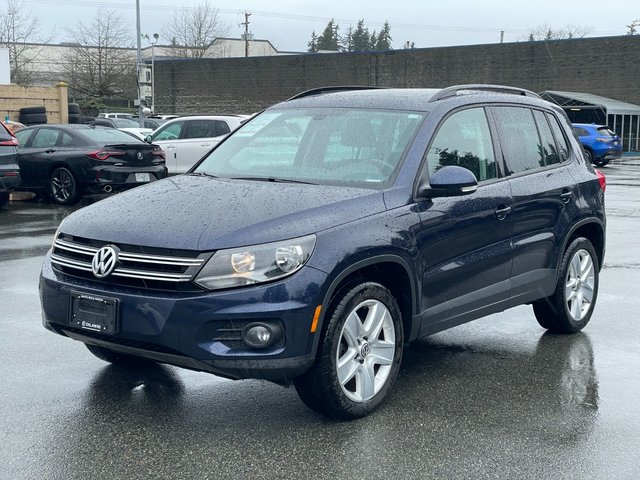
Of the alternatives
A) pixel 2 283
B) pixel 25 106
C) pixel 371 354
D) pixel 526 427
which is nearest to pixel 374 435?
pixel 371 354

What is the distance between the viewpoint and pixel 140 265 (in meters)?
4.29

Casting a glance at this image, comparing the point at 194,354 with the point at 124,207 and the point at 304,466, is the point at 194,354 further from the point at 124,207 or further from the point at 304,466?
the point at 124,207

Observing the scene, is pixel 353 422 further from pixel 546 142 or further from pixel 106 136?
pixel 106 136

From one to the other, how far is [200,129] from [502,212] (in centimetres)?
1534

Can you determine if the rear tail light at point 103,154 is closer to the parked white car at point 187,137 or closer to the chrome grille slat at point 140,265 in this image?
the parked white car at point 187,137

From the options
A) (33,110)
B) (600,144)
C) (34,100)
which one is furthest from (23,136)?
(600,144)

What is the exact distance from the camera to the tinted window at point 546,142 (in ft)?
20.8

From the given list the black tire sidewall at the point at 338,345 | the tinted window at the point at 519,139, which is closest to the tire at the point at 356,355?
the black tire sidewall at the point at 338,345

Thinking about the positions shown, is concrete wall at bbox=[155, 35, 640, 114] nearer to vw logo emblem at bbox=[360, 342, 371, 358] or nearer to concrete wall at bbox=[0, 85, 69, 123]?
concrete wall at bbox=[0, 85, 69, 123]

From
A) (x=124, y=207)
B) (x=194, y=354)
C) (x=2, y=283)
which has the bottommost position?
(x=2, y=283)

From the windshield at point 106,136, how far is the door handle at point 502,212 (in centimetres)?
1167

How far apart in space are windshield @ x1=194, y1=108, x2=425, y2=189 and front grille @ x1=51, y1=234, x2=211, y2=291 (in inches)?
44.8

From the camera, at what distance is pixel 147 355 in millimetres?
4355

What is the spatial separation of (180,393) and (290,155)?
1.60 m
